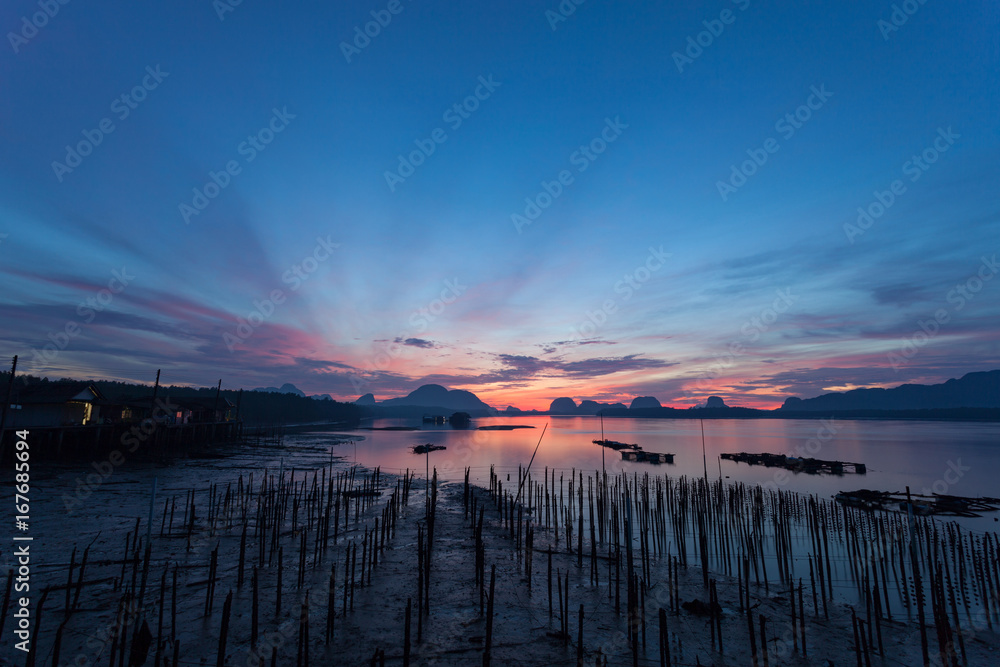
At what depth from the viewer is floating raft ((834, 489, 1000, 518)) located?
28.3 m

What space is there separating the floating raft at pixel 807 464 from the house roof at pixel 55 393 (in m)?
78.5

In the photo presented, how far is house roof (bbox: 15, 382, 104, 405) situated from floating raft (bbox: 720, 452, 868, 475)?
7849 cm

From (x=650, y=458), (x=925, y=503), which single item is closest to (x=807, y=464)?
(x=650, y=458)

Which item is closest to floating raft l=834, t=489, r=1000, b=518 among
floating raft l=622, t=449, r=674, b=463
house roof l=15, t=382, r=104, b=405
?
floating raft l=622, t=449, r=674, b=463

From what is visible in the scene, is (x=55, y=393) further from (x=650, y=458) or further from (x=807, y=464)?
(x=807, y=464)

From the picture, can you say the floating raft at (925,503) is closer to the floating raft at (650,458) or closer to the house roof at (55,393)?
Answer: the floating raft at (650,458)

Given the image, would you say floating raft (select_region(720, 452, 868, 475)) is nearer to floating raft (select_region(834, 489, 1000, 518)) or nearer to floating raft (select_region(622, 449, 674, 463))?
floating raft (select_region(622, 449, 674, 463))

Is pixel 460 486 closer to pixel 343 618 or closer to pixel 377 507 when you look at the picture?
pixel 377 507

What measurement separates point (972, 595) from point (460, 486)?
3027 centimetres

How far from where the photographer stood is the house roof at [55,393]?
4384cm

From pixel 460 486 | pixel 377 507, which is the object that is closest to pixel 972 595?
pixel 377 507

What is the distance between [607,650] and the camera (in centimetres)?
1105

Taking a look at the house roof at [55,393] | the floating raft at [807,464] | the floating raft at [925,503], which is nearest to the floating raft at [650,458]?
the floating raft at [807,464]

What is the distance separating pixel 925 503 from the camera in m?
30.1
